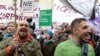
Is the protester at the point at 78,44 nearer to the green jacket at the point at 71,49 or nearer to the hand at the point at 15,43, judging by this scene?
the green jacket at the point at 71,49

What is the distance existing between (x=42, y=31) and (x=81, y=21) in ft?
14.4

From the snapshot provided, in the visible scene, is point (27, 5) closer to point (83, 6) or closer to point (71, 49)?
point (83, 6)

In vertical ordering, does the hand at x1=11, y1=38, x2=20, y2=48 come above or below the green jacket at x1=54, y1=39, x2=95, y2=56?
below

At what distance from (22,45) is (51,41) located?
2.23 metres

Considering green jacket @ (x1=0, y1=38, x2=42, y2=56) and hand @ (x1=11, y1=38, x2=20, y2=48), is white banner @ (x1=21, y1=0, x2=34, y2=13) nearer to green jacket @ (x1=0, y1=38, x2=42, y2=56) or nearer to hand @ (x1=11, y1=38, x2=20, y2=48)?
green jacket @ (x1=0, y1=38, x2=42, y2=56)

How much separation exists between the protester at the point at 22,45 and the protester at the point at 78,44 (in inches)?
59.4

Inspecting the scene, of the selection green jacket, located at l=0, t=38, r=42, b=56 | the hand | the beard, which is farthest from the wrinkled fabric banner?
the hand

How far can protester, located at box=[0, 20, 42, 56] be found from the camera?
595 centimetres

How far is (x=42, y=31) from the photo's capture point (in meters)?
8.76

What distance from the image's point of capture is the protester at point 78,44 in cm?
434

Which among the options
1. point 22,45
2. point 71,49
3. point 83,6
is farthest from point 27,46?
point 83,6

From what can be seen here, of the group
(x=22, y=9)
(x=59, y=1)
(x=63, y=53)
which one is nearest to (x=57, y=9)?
(x=59, y=1)

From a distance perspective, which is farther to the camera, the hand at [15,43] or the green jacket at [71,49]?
the hand at [15,43]

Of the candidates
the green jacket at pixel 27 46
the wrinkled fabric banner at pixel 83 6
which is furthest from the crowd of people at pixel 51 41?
the wrinkled fabric banner at pixel 83 6
